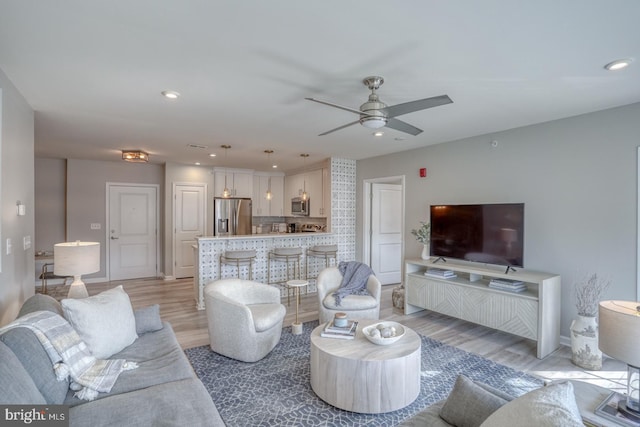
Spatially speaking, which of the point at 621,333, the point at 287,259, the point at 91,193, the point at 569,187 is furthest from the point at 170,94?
the point at 91,193

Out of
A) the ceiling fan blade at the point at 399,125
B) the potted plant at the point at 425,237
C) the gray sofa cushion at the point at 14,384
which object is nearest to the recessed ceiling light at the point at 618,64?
the ceiling fan blade at the point at 399,125

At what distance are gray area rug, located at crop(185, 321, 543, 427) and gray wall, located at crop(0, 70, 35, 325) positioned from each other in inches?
64.1

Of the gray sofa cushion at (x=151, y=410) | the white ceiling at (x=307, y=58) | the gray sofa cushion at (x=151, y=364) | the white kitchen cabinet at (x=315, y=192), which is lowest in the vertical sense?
the gray sofa cushion at (x=151, y=364)

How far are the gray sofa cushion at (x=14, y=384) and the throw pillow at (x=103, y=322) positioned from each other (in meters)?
0.63

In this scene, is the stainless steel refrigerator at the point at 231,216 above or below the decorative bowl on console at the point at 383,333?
above

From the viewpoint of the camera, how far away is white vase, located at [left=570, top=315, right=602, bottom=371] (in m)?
3.05

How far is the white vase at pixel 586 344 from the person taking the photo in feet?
10.0

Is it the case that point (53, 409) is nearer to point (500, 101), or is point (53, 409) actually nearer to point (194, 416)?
point (194, 416)

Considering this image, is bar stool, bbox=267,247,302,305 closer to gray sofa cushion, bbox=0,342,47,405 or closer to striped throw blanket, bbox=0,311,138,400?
striped throw blanket, bbox=0,311,138,400

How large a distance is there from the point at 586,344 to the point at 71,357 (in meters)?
4.23

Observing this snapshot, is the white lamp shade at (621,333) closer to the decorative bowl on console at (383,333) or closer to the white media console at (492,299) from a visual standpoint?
the decorative bowl on console at (383,333)

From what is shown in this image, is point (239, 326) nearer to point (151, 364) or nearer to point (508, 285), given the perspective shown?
point (151, 364)

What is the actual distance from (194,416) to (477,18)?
257 centimetres

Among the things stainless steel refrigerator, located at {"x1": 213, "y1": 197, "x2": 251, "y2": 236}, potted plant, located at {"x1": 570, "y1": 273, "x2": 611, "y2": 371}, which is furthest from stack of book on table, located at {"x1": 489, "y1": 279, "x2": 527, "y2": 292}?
stainless steel refrigerator, located at {"x1": 213, "y1": 197, "x2": 251, "y2": 236}
